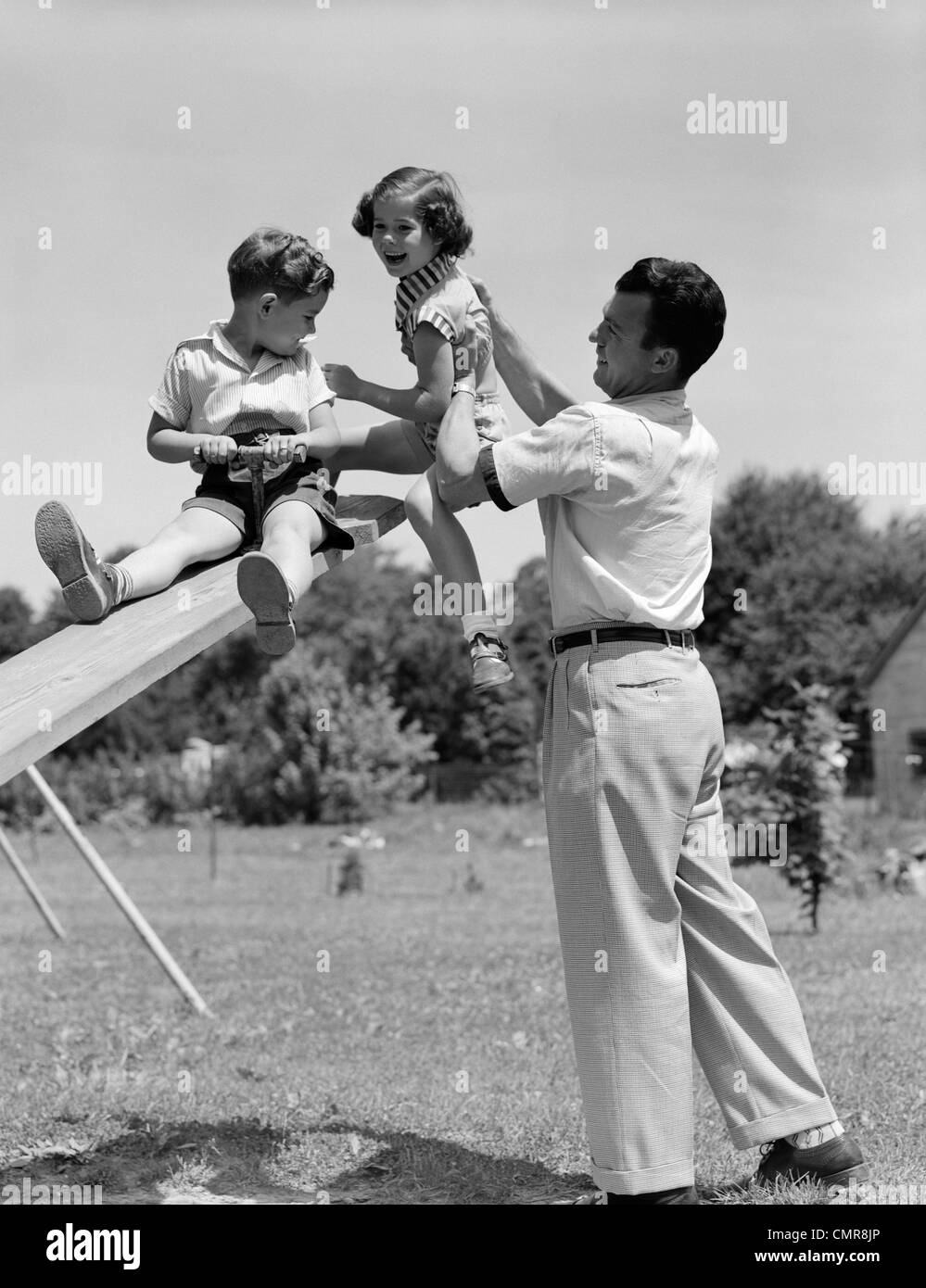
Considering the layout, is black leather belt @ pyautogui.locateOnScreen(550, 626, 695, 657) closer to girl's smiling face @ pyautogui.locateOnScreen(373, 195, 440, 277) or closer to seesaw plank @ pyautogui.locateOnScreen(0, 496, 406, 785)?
seesaw plank @ pyautogui.locateOnScreen(0, 496, 406, 785)

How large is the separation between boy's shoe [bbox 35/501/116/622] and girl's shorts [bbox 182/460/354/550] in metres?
0.58

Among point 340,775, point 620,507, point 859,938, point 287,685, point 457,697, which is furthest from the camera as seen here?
point 457,697

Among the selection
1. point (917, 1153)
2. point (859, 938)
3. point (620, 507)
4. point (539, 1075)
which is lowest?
point (859, 938)

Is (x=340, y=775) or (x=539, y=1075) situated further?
(x=340, y=775)

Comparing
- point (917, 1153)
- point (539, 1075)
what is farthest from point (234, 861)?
point (917, 1153)

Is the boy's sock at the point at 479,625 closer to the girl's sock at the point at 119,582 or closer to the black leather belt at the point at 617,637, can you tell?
the black leather belt at the point at 617,637

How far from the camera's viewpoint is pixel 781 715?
13961 mm

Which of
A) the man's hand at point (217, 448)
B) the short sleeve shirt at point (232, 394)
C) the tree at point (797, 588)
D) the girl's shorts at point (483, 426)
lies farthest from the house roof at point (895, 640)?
the man's hand at point (217, 448)

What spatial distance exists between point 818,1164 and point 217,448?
8.92ft

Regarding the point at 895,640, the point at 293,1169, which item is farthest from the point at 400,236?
the point at 895,640

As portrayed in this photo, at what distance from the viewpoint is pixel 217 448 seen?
172 inches

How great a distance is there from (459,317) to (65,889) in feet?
60.0

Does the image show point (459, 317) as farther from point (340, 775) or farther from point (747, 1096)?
point (340, 775)

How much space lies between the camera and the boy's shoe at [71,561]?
3809 mm
